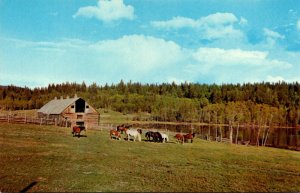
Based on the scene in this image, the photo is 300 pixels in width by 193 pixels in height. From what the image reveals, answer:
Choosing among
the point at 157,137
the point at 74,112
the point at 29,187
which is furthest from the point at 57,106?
the point at 29,187

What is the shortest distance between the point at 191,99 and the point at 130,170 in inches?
5635

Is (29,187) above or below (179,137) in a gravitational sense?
below

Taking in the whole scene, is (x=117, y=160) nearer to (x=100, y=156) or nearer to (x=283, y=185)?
(x=100, y=156)

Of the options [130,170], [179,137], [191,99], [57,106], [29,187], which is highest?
[191,99]

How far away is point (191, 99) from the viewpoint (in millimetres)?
160250

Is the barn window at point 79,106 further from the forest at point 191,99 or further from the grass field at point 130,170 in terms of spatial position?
the forest at point 191,99

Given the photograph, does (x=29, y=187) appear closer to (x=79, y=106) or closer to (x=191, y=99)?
(x=79, y=106)

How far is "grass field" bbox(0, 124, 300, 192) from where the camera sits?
15.3 meters

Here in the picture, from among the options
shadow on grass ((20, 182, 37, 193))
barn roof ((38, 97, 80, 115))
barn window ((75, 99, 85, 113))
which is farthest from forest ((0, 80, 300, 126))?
shadow on grass ((20, 182, 37, 193))

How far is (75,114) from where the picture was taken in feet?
186

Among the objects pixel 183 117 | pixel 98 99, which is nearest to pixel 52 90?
pixel 98 99

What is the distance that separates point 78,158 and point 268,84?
14474 cm

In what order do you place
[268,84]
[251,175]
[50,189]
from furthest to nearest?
[268,84], [251,175], [50,189]

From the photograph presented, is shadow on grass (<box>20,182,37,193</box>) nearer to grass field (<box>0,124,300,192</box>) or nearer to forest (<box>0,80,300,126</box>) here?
grass field (<box>0,124,300,192</box>)
